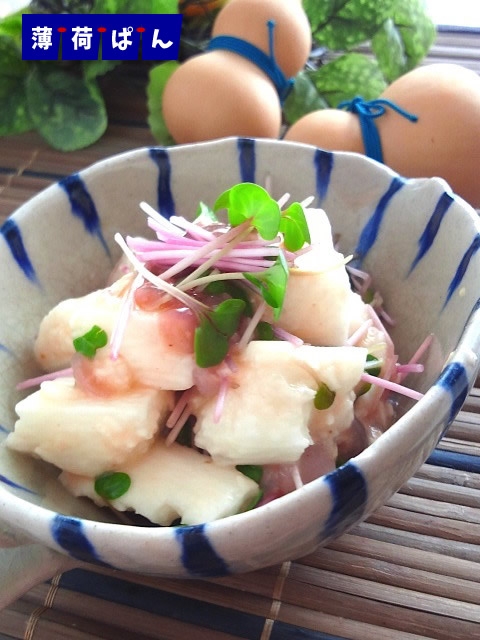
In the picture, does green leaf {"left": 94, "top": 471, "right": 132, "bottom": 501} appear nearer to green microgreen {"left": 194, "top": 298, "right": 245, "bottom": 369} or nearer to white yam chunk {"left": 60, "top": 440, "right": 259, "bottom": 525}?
white yam chunk {"left": 60, "top": 440, "right": 259, "bottom": 525}

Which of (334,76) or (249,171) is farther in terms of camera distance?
(334,76)

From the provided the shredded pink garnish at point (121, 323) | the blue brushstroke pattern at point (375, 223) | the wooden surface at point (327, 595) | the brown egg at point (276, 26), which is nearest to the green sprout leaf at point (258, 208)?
the shredded pink garnish at point (121, 323)

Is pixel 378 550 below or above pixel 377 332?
below

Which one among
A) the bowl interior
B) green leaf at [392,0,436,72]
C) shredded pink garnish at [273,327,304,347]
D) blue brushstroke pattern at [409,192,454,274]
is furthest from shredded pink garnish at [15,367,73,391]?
green leaf at [392,0,436,72]

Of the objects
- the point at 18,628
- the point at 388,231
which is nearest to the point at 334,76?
the point at 388,231

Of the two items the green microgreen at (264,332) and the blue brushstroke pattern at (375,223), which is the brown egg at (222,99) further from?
the green microgreen at (264,332)

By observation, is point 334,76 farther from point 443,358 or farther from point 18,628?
point 18,628

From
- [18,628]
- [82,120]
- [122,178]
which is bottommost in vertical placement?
[18,628]

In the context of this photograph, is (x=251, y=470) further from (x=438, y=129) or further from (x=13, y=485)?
(x=438, y=129)
